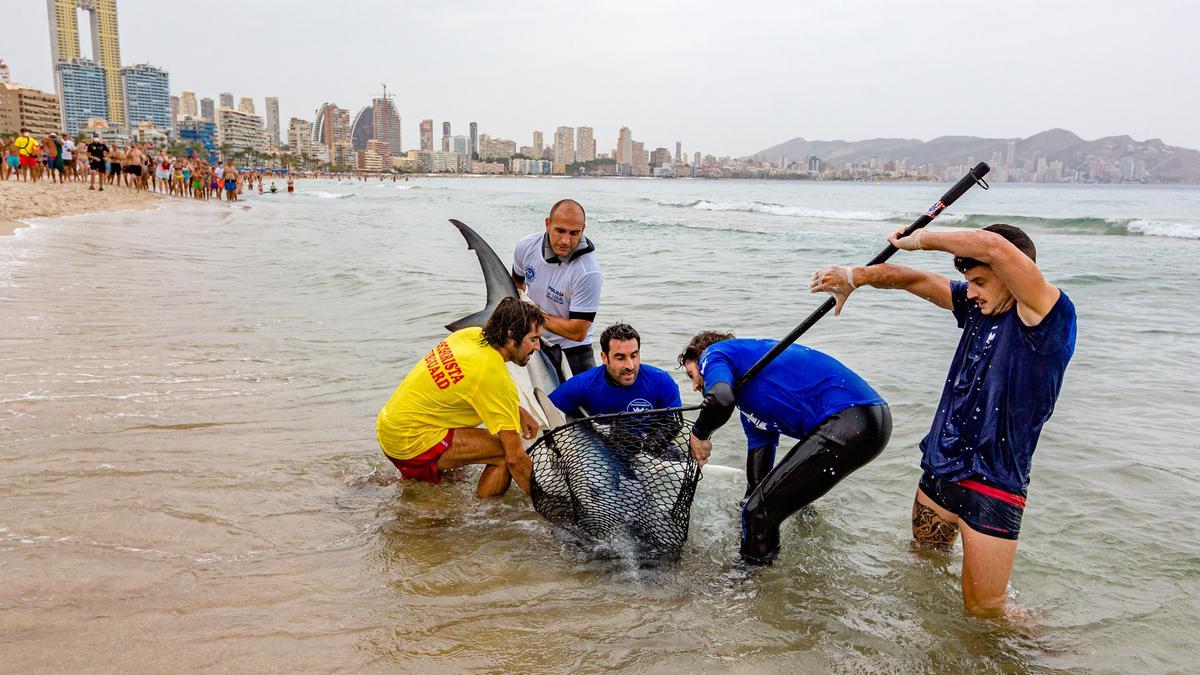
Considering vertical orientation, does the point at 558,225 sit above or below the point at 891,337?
above

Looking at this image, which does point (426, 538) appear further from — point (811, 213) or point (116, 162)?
point (811, 213)

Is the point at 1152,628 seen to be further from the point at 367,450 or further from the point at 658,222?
the point at 658,222

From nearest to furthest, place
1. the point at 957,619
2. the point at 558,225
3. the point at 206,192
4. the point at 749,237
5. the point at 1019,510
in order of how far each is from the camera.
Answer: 1. the point at 1019,510
2. the point at 957,619
3. the point at 558,225
4. the point at 749,237
5. the point at 206,192

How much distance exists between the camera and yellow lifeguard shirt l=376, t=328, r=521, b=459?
14.4 feet

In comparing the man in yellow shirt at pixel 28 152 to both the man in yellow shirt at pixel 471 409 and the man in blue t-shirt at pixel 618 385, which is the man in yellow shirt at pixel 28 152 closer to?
the man in yellow shirt at pixel 471 409

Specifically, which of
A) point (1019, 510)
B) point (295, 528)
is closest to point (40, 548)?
point (295, 528)

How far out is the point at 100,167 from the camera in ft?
96.1

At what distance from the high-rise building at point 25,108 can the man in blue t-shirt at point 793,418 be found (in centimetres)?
18248

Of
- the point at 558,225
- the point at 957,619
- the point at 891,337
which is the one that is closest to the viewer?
the point at 957,619

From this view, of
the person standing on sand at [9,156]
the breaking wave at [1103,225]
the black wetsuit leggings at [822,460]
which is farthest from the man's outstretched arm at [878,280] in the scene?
the person standing on sand at [9,156]

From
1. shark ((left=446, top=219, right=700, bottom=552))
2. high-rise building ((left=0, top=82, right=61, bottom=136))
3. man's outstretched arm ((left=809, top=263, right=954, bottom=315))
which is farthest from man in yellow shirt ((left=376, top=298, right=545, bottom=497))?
high-rise building ((left=0, top=82, right=61, bottom=136))

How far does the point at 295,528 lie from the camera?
13.9ft

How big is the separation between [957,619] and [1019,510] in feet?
2.24

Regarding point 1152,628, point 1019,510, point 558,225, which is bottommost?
point 1152,628
